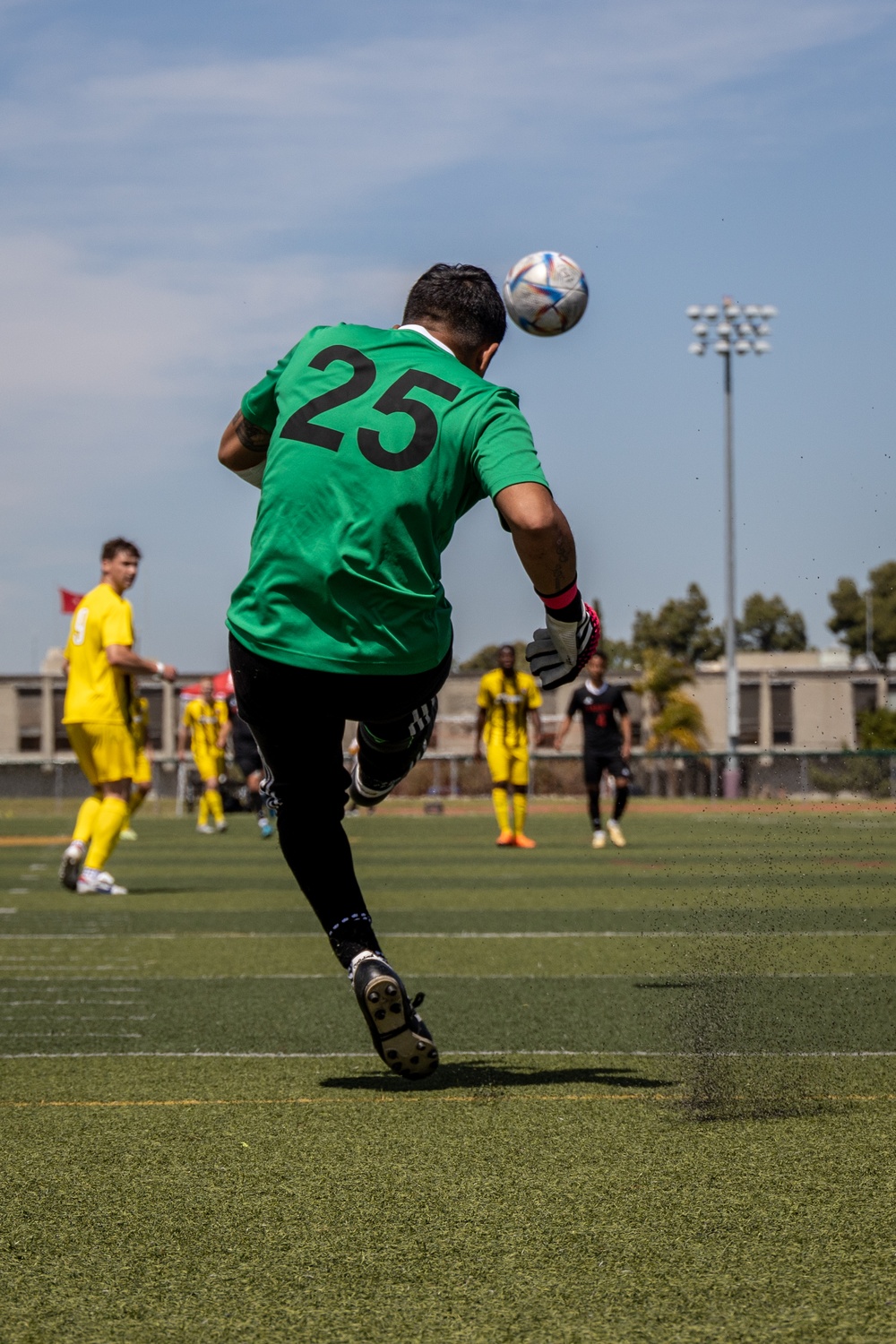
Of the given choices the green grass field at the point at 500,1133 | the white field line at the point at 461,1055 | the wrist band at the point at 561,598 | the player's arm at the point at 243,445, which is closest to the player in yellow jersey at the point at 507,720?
the green grass field at the point at 500,1133

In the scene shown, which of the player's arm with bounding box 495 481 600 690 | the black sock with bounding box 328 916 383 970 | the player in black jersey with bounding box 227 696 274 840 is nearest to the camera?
the player's arm with bounding box 495 481 600 690

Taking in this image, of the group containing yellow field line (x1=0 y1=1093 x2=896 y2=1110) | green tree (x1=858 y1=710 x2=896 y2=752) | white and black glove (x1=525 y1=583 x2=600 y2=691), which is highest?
white and black glove (x1=525 y1=583 x2=600 y2=691)

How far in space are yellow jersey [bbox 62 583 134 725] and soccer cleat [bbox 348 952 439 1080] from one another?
7120 mm

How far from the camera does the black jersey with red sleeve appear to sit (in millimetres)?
18516

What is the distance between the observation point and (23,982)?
7.05 m

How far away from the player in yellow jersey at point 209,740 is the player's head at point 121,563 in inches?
505

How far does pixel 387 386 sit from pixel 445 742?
184ft

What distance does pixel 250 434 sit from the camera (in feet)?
13.6

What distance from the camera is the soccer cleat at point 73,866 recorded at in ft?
36.0

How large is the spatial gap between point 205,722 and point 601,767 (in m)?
7.33

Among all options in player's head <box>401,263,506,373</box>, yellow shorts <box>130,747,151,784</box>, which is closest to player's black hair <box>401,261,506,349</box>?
player's head <box>401,263,506,373</box>

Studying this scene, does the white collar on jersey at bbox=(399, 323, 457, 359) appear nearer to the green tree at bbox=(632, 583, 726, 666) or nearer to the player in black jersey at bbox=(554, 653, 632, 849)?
the player in black jersey at bbox=(554, 653, 632, 849)

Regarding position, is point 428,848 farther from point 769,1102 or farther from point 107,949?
point 769,1102

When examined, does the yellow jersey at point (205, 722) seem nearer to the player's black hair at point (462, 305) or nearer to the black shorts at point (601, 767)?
the black shorts at point (601, 767)
